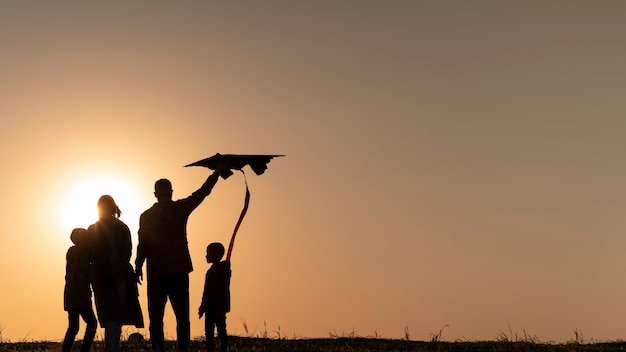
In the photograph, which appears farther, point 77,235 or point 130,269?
point 77,235

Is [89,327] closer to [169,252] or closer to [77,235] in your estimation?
[77,235]

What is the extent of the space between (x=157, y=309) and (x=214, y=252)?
5.14 ft

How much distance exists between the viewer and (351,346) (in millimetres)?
17188

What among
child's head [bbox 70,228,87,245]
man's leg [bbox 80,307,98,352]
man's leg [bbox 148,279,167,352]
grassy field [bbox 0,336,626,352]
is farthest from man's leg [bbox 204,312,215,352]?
child's head [bbox 70,228,87,245]

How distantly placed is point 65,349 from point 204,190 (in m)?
3.27

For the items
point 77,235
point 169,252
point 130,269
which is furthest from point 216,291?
point 77,235

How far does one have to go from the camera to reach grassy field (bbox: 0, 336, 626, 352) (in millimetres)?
15484

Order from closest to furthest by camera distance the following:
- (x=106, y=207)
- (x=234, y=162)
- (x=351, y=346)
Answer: (x=106, y=207) → (x=234, y=162) → (x=351, y=346)

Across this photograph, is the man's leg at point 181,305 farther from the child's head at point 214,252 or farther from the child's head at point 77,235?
the child's head at point 77,235

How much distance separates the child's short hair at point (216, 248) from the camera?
571 inches

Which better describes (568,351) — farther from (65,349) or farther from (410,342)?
(65,349)

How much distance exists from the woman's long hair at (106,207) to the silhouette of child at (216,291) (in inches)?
83.5

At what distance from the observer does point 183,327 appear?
1316cm

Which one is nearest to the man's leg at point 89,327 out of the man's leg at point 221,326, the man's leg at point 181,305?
the man's leg at point 181,305
